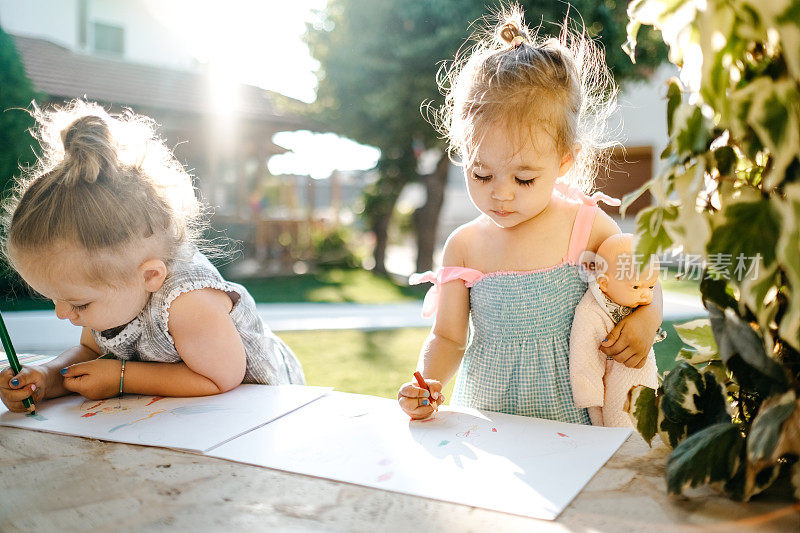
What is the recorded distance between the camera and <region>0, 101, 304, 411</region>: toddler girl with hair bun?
1.36 meters

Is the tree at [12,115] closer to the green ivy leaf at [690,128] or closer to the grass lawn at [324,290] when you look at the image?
the grass lawn at [324,290]

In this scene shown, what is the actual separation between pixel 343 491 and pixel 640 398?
1.40 ft

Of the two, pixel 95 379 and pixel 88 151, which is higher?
pixel 88 151

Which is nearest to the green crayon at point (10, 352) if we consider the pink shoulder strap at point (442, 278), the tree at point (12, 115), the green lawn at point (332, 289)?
the pink shoulder strap at point (442, 278)

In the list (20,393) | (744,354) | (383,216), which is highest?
(744,354)

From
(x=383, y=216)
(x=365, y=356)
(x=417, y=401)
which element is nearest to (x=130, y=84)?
(x=383, y=216)

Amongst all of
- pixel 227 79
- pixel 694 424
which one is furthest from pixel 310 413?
pixel 227 79

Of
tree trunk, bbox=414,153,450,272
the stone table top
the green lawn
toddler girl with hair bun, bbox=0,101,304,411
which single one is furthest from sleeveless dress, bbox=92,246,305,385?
tree trunk, bbox=414,153,450,272

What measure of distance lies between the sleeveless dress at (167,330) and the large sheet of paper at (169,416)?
17cm

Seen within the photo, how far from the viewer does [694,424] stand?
Answer: 2.82 ft

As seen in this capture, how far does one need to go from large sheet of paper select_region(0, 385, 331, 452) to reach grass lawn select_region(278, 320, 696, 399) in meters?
2.10

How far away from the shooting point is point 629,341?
1434 mm

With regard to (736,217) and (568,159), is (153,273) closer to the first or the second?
(568,159)

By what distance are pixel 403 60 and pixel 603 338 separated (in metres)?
7.09
